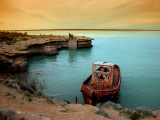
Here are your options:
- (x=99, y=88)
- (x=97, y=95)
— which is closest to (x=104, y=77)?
(x=99, y=88)

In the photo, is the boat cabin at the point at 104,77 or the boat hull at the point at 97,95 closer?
the boat hull at the point at 97,95

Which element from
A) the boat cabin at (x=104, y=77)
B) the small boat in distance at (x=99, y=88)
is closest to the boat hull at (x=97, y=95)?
the small boat in distance at (x=99, y=88)

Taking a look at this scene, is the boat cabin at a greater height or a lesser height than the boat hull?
greater

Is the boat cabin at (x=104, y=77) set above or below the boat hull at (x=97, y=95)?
above

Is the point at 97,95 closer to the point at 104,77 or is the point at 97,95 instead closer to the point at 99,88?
the point at 99,88

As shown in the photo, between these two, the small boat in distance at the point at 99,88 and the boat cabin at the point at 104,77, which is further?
the boat cabin at the point at 104,77

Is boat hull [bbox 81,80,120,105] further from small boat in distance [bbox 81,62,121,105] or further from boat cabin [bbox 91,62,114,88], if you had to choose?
boat cabin [bbox 91,62,114,88]

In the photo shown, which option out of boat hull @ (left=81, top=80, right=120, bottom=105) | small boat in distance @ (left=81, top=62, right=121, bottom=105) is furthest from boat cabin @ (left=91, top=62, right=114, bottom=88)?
boat hull @ (left=81, top=80, right=120, bottom=105)

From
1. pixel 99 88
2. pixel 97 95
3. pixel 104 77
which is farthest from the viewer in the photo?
pixel 104 77

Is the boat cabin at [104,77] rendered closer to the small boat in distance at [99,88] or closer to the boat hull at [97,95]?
the small boat in distance at [99,88]

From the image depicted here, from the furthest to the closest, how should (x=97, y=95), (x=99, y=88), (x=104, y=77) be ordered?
(x=104, y=77), (x=99, y=88), (x=97, y=95)

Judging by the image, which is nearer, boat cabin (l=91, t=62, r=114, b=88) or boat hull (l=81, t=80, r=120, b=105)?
boat hull (l=81, t=80, r=120, b=105)

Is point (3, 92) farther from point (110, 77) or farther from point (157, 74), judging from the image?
point (157, 74)

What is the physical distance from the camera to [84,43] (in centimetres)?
5375
